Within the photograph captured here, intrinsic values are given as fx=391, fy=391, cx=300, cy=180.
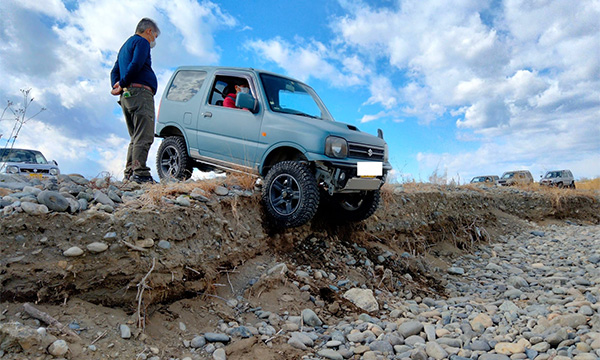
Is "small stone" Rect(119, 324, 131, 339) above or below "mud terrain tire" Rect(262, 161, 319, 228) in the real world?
below

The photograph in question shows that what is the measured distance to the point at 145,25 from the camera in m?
6.32

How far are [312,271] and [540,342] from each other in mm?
2704

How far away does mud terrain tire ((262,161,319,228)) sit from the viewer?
508 cm

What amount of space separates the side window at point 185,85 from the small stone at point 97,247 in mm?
3783

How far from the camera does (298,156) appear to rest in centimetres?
561

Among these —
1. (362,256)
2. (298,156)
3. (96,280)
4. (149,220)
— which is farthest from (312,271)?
(96,280)

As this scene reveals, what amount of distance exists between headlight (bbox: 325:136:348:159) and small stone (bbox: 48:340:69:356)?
3464 mm

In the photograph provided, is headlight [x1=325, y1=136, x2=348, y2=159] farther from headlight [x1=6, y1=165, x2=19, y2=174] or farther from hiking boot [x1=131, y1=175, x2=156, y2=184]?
headlight [x1=6, y1=165, x2=19, y2=174]

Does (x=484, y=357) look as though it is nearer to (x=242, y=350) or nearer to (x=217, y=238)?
(x=242, y=350)

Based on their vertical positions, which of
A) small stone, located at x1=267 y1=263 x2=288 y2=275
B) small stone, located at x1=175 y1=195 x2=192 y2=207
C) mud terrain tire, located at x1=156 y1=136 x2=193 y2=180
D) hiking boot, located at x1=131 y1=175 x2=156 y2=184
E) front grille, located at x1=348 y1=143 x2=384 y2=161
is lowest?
small stone, located at x1=267 y1=263 x2=288 y2=275

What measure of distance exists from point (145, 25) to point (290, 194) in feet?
12.2

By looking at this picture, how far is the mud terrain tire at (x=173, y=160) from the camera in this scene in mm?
6832

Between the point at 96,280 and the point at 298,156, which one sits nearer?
the point at 96,280

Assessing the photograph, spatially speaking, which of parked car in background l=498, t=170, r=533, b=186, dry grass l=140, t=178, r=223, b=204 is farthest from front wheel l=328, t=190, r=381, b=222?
parked car in background l=498, t=170, r=533, b=186
